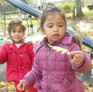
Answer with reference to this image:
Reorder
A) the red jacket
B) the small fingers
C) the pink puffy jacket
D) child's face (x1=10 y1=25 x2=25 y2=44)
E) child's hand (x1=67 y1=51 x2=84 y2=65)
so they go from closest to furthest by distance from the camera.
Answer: child's hand (x1=67 y1=51 x2=84 y2=65) → the pink puffy jacket → the small fingers → the red jacket → child's face (x1=10 y1=25 x2=25 y2=44)

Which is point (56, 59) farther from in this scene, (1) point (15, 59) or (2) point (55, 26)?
(1) point (15, 59)

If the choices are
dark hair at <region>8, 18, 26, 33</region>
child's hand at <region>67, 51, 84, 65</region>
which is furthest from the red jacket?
child's hand at <region>67, 51, 84, 65</region>

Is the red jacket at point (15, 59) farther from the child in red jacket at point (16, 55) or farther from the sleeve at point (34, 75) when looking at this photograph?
the sleeve at point (34, 75)

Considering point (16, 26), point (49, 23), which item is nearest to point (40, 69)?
point (49, 23)

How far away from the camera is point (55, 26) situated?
5.57ft

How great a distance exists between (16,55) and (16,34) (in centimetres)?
34

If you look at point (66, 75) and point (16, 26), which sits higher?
point (16, 26)

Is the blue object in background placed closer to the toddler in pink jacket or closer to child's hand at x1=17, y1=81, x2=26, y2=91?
the toddler in pink jacket

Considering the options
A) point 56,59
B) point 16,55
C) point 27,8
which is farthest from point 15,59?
point 27,8

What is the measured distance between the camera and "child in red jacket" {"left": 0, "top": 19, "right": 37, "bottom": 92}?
8.41ft

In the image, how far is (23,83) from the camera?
1853 mm

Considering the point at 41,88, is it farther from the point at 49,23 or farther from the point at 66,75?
the point at 49,23

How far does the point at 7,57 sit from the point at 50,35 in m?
1.15

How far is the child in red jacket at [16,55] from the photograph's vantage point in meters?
2.56
